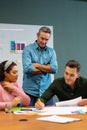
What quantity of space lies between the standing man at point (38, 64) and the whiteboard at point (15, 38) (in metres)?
1.37

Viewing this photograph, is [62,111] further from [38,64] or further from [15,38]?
[15,38]

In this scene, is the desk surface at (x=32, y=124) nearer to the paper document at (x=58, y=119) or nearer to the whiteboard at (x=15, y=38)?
the paper document at (x=58, y=119)

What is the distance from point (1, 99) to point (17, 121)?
900 mm

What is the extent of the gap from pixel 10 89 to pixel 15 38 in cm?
227

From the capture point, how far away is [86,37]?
6242 mm

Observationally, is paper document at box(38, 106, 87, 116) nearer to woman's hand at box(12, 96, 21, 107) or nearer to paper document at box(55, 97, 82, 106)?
paper document at box(55, 97, 82, 106)

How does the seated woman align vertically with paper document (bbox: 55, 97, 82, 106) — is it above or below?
above

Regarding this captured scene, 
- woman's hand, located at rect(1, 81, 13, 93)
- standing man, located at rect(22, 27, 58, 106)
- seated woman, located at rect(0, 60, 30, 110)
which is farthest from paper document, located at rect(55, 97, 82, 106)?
standing man, located at rect(22, 27, 58, 106)

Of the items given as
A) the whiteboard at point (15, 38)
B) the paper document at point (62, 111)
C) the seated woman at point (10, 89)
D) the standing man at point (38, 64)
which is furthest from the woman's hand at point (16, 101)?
the whiteboard at point (15, 38)

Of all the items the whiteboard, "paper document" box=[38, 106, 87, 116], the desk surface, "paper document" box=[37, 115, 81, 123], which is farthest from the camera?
the whiteboard

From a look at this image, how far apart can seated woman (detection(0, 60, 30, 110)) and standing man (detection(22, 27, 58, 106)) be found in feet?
1.43

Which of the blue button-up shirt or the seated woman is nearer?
the seated woman

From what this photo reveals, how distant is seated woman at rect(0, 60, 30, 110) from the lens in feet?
11.2

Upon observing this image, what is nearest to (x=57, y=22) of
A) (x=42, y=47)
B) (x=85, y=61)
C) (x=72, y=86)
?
(x=85, y=61)
